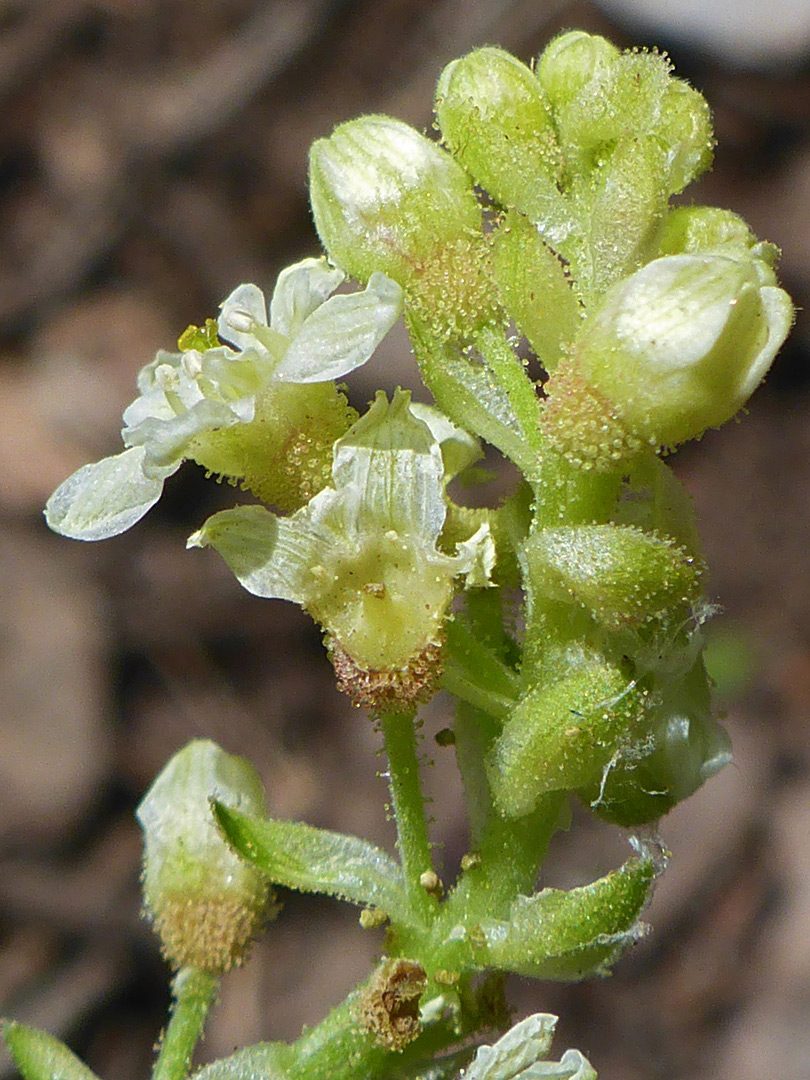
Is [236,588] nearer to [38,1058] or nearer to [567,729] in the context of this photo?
[38,1058]

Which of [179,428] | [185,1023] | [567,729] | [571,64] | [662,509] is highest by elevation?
[571,64]

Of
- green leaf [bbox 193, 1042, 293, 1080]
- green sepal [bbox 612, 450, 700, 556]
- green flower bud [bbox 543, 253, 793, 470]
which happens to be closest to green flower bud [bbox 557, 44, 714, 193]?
green flower bud [bbox 543, 253, 793, 470]

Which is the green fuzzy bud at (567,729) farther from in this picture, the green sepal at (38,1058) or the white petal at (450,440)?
the green sepal at (38,1058)

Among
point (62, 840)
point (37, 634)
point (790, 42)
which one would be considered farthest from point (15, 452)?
point (790, 42)

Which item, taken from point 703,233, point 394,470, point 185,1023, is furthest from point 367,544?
point 185,1023

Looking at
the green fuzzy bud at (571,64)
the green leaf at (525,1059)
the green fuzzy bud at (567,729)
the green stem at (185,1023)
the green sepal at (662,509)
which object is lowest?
the green stem at (185,1023)

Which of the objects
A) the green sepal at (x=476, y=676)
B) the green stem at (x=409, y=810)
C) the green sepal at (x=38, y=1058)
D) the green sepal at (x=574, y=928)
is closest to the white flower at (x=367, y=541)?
the green sepal at (x=476, y=676)
